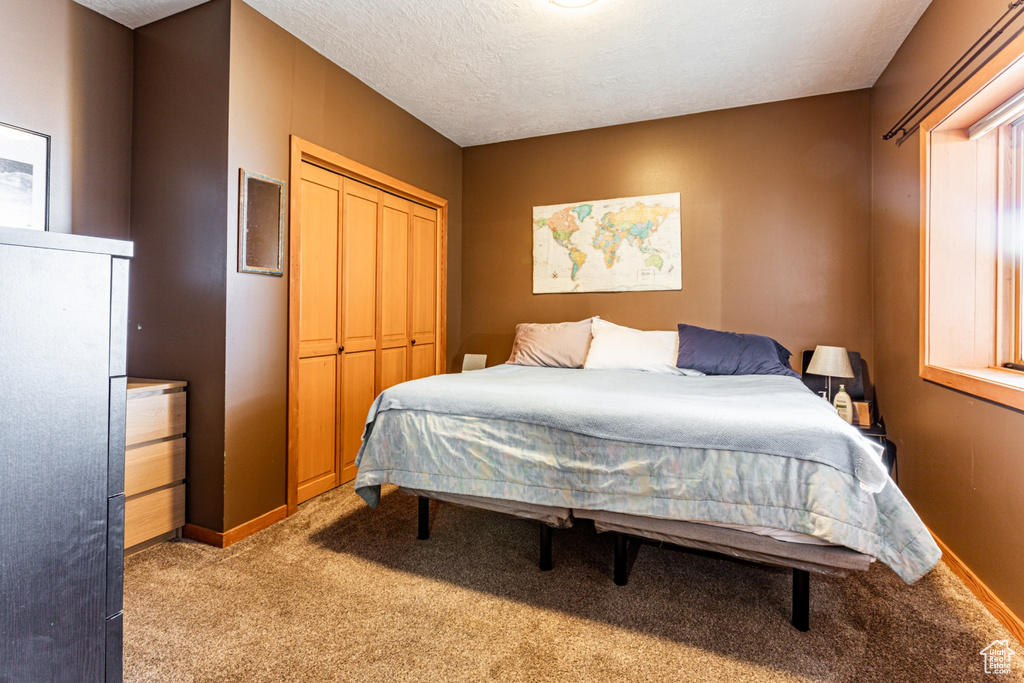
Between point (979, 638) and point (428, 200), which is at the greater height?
point (428, 200)

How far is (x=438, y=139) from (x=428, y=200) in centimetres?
54

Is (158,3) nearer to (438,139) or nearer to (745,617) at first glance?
(438,139)

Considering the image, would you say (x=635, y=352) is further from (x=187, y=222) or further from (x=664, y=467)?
(x=187, y=222)

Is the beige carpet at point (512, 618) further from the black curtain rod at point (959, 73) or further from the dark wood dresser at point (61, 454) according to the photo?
the black curtain rod at point (959, 73)

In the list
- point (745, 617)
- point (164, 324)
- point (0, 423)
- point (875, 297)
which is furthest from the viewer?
point (875, 297)

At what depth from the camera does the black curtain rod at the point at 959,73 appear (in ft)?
5.50


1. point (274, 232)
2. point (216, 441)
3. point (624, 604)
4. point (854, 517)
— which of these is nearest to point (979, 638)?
point (854, 517)

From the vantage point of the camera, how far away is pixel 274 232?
2488 mm

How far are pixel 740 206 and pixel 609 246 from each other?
94 cm

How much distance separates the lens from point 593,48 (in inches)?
106

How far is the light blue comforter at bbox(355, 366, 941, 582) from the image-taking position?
1479 millimetres

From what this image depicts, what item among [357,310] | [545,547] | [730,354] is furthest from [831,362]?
[357,310]

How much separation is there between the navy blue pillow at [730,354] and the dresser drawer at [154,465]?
2.73 meters

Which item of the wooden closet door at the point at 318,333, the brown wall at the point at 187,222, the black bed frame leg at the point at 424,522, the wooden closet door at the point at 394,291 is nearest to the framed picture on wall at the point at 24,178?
the brown wall at the point at 187,222
